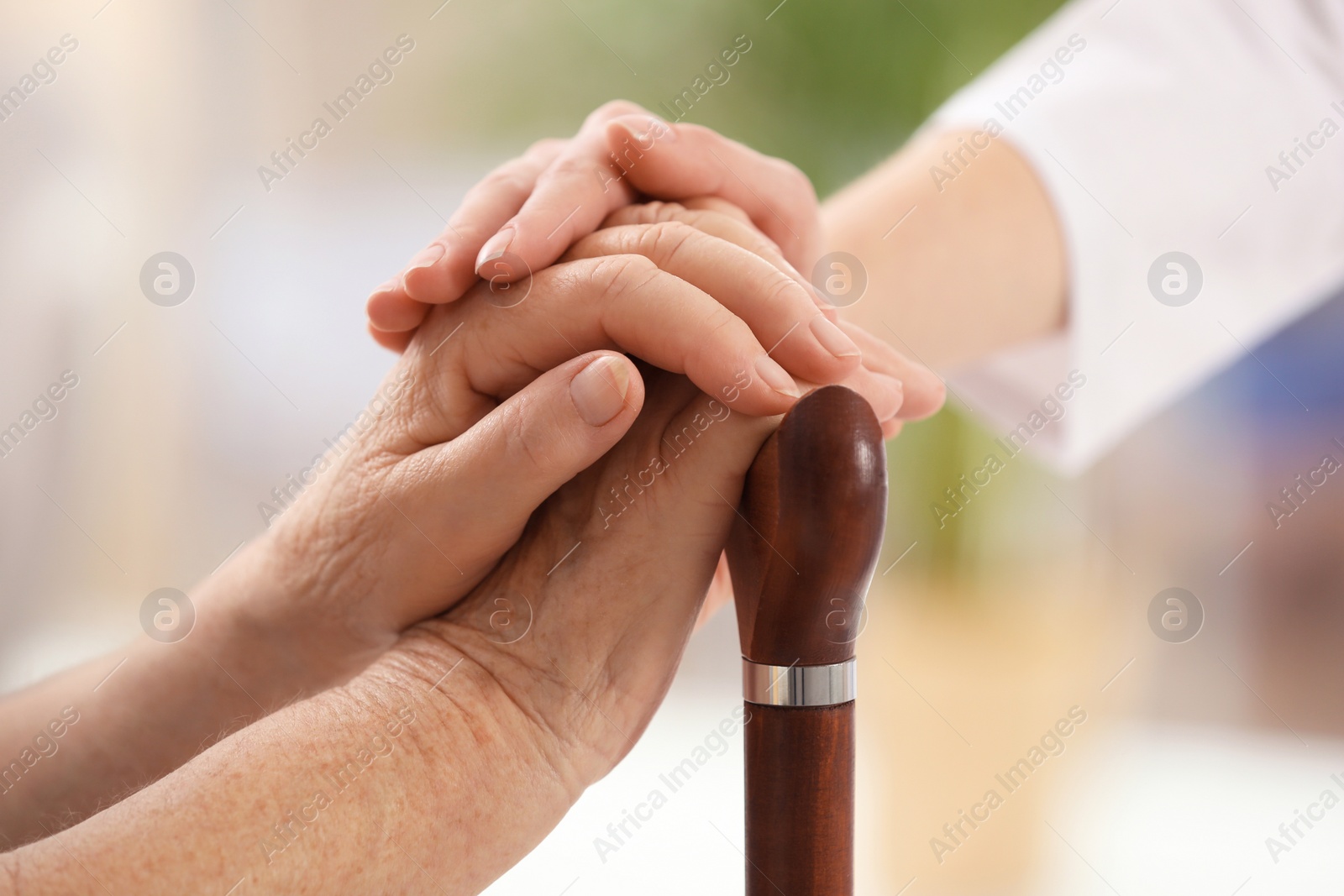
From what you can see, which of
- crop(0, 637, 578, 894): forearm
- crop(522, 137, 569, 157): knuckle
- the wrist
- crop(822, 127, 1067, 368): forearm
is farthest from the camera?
crop(822, 127, 1067, 368): forearm

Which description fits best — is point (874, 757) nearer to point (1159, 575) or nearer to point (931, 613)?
point (931, 613)

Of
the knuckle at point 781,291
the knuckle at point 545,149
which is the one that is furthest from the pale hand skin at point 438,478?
the knuckle at point 545,149

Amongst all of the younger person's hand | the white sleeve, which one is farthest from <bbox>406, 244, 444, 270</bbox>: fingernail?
the white sleeve

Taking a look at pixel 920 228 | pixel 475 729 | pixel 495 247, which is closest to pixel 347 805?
pixel 475 729

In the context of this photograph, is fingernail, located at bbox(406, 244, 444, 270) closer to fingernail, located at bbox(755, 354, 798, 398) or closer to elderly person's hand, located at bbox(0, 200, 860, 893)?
elderly person's hand, located at bbox(0, 200, 860, 893)

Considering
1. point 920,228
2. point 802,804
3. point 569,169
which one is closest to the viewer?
point 802,804

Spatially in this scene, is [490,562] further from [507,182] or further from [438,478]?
[507,182]

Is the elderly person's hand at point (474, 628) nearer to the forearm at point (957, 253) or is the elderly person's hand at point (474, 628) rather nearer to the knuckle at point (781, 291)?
the knuckle at point (781, 291)

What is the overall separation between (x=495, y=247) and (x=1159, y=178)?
66 cm

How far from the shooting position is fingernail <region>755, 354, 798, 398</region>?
1.42 ft

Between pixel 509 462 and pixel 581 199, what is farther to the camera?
pixel 581 199

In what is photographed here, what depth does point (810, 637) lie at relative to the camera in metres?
0.39

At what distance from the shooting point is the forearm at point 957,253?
2.75ft

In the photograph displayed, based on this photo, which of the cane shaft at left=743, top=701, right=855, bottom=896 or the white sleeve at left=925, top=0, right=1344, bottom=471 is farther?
the white sleeve at left=925, top=0, right=1344, bottom=471
